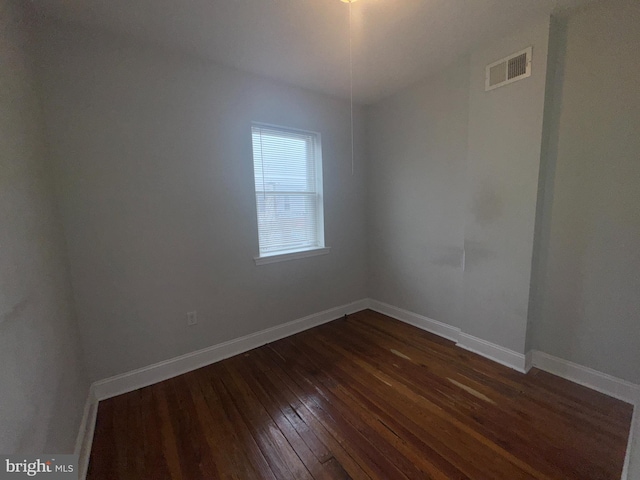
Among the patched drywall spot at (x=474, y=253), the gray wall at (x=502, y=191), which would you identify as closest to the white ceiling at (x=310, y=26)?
the gray wall at (x=502, y=191)

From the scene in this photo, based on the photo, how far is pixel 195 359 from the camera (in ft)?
7.52

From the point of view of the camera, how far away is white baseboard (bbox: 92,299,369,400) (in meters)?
1.97

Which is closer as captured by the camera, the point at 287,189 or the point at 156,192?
the point at 156,192

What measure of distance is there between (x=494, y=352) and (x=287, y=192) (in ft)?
7.95

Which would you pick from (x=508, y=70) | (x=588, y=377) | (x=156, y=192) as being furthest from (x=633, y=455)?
(x=156, y=192)

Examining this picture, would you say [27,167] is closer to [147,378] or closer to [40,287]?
[40,287]

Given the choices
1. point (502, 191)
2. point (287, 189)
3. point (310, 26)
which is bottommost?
point (502, 191)

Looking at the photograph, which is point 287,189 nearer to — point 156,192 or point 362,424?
point 156,192

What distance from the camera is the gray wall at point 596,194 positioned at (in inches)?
65.2

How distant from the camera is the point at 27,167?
1.33 metres

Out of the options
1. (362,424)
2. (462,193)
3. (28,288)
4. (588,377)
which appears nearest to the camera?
(28,288)

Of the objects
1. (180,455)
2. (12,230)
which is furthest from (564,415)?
(12,230)

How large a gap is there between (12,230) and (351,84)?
2734 millimetres

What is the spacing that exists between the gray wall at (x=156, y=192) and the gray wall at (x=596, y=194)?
7.03ft
